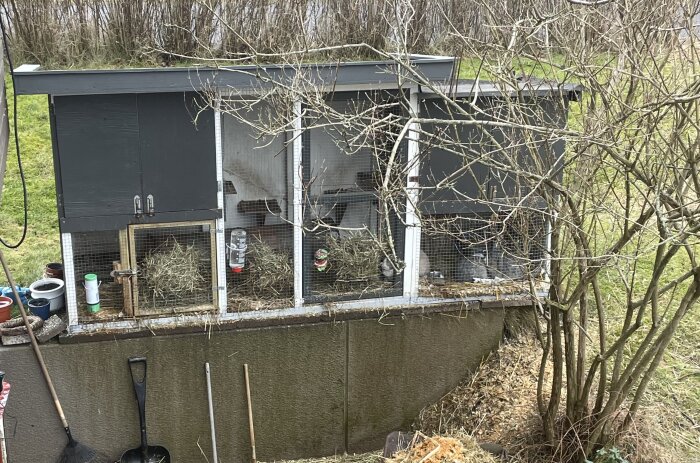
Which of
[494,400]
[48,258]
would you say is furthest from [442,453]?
[48,258]

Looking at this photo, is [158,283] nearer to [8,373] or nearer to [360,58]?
[8,373]

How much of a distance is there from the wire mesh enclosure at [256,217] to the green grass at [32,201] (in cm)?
228

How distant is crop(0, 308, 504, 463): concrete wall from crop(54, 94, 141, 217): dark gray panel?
4.10 ft

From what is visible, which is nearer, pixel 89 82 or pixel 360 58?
pixel 89 82

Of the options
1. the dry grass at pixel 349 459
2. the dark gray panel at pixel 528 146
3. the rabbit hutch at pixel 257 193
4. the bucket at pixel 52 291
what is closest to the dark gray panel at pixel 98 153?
the rabbit hutch at pixel 257 193

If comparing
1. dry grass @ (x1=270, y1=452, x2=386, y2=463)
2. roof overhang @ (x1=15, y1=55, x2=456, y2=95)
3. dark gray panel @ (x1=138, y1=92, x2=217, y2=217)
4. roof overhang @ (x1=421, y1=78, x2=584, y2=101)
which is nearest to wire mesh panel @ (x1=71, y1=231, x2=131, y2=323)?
dark gray panel @ (x1=138, y1=92, x2=217, y2=217)

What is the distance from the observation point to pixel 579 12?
20.1 ft

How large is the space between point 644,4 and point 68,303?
5.00 metres

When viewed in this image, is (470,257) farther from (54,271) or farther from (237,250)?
(54,271)

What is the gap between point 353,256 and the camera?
7.22 m

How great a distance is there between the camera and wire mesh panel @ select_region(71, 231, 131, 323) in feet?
22.0

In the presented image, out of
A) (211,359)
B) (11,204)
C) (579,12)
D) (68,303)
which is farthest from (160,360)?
(579,12)

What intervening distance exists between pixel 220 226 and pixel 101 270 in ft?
3.53

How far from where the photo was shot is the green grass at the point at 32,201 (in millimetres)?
8398
